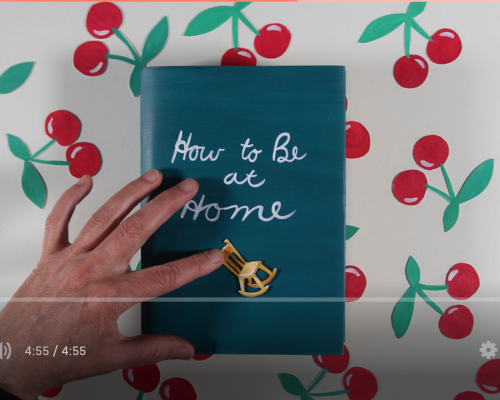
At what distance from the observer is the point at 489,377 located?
64 cm

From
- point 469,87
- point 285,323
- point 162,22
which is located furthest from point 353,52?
point 285,323

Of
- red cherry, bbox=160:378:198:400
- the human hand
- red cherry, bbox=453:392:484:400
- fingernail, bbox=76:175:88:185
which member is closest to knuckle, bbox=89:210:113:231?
the human hand

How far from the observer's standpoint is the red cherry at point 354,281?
0.64 m

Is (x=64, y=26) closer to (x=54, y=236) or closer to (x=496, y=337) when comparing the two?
(x=54, y=236)

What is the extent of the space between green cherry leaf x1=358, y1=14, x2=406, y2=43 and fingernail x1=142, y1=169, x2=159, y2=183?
44 centimetres

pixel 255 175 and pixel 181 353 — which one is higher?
pixel 255 175

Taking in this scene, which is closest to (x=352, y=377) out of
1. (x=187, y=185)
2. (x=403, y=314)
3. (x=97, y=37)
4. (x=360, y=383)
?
(x=360, y=383)

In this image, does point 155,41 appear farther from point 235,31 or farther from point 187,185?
point 187,185

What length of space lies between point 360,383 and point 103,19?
817 mm

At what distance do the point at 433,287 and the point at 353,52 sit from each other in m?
0.45

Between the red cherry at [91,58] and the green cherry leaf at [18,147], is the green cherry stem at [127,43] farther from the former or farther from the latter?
the green cherry leaf at [18,147]

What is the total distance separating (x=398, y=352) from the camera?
25.2 inches

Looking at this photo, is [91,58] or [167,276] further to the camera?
[91,58]

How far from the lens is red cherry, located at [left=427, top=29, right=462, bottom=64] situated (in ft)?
2.08
